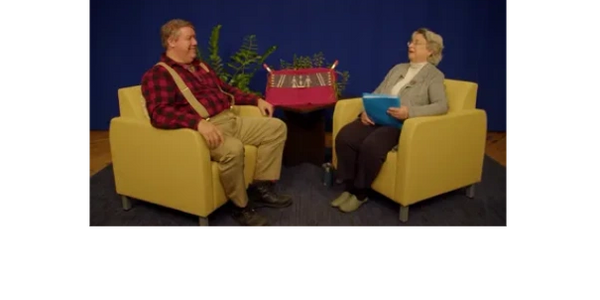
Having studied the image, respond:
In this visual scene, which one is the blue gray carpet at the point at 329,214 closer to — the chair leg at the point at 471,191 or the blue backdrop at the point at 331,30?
the chair leg at the point at 471,191

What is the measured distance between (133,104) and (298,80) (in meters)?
1.18

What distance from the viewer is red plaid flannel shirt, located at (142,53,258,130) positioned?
196 centimetres

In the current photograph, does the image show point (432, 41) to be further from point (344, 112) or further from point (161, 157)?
point (161, 157)

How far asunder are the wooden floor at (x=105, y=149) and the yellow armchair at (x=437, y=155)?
1013 millimetres

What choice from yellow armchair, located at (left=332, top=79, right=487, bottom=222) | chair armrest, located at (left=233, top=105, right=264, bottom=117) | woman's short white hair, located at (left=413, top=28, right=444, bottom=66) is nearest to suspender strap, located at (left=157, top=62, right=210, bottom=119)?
chair armrest, located at (left=233, top=105, right=264, bottom=117)

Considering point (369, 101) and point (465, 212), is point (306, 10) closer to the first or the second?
Answer: point (369, 101)

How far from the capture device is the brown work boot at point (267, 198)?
95.9 inches

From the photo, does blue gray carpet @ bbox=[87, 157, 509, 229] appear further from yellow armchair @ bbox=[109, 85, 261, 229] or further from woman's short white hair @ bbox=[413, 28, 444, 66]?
woman's short white hair @ bbox=[413, 28, 444, 66]

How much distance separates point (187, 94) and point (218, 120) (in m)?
0.24

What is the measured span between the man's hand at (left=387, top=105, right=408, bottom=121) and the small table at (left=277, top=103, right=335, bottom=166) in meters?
0.85

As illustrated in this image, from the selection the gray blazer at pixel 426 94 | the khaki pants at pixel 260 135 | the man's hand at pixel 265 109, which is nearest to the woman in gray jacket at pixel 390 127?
the gray blazer at pixel 426 94

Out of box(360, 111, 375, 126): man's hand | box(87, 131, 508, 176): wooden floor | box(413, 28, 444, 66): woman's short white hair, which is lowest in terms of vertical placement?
box(87, 131, 508, 176): wooden floor

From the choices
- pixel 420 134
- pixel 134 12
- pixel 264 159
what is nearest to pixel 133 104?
pixel 264 159

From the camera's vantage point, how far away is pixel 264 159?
94.0 inches
